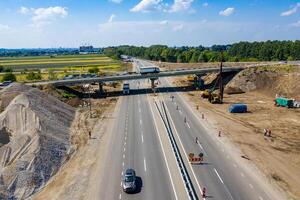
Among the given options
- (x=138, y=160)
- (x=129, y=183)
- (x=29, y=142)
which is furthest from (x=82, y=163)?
(x=129, y=183)

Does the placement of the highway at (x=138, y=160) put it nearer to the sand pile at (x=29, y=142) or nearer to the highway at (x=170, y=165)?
the highway at (x=170, y=165)

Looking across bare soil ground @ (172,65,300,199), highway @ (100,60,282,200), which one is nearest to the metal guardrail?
highway @ (100,60,282,200)

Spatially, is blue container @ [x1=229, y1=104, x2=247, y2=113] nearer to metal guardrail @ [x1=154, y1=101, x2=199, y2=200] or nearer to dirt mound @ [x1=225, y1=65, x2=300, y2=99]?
metal guardrail @ [x1=154, y1=101, x2=199, y2=200]

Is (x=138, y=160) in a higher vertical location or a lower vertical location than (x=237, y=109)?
lower

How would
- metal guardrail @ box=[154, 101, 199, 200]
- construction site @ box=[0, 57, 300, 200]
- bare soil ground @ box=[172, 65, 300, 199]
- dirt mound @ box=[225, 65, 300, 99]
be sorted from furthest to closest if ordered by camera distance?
dirt mound @ box=[225, 65, 300, 99], bare soil ground @ box=[172, 65, 300, 199], construction site @ box=[0, 57, 300, 200], metal guardrail @ box=[154, 101, 199, 200]

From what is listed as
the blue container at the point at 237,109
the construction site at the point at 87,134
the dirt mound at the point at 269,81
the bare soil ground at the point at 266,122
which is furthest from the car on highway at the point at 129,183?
the dirt mound at the point at 269,81

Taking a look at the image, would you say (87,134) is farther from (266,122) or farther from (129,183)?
(266,122)
